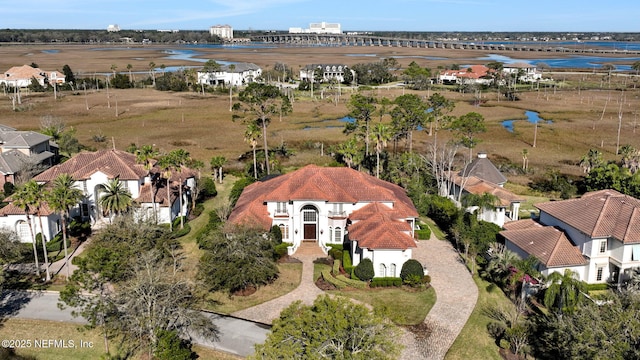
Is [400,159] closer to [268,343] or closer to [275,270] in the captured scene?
[275,270]

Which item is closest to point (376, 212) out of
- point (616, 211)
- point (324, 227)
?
point (324, 227)

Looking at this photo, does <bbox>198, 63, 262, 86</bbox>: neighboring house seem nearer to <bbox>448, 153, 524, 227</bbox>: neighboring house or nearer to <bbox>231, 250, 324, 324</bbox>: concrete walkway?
<bbox>448, 153, 524, 227</bbox>: neighboring house

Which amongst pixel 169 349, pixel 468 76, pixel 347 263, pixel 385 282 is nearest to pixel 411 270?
pixel 385 282

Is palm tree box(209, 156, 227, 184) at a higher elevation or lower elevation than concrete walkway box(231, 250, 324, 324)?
higher

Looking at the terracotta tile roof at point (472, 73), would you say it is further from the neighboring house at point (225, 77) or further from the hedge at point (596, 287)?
the hedge at point (596, 287)

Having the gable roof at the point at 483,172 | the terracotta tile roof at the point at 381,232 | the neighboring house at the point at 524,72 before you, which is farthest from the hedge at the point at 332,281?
the neighboring house at the point at 524,72

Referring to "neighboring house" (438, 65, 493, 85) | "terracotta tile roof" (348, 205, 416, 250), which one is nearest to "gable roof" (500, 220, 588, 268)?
"terracotta tile roof" (348, 205, 416, 250)

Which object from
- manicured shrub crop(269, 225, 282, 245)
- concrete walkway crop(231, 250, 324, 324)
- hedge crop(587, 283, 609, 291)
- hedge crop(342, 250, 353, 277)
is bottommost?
concrete walkway crop(231, 250, 324, 324)
